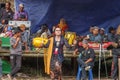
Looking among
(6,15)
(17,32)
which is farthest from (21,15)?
(17,32)

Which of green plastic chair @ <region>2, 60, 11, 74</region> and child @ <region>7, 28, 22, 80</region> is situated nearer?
child @ <region>7, 28, 22, 80</region>

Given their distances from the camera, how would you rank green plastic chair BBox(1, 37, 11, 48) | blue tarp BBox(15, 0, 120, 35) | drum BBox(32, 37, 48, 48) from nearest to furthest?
drum BBox(32, 37, 48, 48)
green plastic chair BBox(1, 37, 11, 48)
blue tarp BBox(15, 0, 120, 35)

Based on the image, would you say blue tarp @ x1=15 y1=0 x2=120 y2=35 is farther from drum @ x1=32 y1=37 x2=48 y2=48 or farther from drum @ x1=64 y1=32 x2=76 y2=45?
drum @ x1=32 y1=37 x2=48 y2=48

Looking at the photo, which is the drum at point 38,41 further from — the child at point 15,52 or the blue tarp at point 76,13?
the blue tarp at point 76,13

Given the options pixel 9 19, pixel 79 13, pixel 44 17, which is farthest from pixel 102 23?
pixel 9 19

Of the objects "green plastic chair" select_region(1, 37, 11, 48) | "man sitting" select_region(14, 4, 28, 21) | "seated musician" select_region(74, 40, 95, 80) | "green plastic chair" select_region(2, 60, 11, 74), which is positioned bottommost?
"green plastic chair" select_region(2, 60, 11, 74)

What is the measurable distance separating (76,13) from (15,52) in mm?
A: 4025

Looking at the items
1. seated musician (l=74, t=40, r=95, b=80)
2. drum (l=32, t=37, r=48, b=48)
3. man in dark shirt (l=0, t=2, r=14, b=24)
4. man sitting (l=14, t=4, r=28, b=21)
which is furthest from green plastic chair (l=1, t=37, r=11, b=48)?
seated musician (l=74, t=40, r=95, b=80)

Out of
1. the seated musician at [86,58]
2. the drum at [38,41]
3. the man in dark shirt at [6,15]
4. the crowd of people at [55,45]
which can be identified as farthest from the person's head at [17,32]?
the man in dark shirt at [6,15]

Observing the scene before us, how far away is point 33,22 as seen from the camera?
16891mm

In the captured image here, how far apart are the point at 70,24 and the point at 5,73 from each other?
12.2ft

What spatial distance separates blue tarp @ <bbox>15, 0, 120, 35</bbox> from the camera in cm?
1675

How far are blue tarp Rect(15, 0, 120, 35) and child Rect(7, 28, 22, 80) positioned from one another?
9.44ft

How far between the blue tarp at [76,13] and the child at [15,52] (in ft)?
9.44
